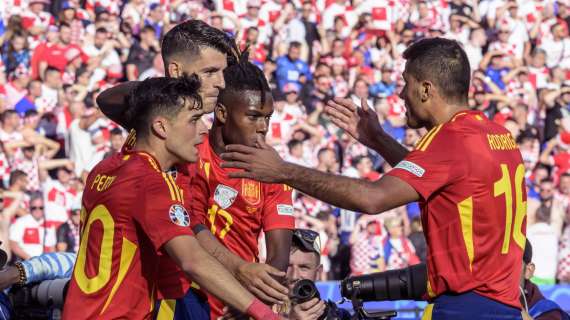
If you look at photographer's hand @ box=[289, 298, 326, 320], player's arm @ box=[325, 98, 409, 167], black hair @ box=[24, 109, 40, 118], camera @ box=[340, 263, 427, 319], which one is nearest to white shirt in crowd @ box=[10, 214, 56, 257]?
black hair @ box=[24, 109, 40, 118]

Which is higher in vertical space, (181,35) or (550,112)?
(181,35)

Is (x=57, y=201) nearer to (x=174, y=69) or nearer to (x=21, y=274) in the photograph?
(x=21, y=274)

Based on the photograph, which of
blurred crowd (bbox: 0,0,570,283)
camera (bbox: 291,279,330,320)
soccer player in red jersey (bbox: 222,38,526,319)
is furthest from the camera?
blurred crowd (bbox: 0,0,570,283)

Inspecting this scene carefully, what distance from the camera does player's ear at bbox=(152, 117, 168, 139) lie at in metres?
5.24

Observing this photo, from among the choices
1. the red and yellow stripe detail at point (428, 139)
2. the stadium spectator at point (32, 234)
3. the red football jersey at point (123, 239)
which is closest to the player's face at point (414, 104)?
the red and yellow stripe detail at point (428, 139)

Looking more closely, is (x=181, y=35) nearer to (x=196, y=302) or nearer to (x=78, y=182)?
(x=196, y=302)

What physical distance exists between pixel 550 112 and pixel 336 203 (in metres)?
11.7

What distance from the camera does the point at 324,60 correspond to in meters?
16.3

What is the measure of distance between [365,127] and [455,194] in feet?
3.95

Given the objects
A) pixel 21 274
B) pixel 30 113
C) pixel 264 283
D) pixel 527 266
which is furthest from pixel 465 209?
pixel 30 113

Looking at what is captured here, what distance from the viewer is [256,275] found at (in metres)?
5.21

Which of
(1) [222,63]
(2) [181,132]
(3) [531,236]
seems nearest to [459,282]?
(2) [181,132]

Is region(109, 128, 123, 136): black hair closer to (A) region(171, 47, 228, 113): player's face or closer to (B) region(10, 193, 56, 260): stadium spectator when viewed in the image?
(B) region(10, 193, 56, 260): stadium spectator

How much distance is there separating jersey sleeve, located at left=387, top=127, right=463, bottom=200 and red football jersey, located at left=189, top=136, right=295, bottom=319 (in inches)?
46.8
